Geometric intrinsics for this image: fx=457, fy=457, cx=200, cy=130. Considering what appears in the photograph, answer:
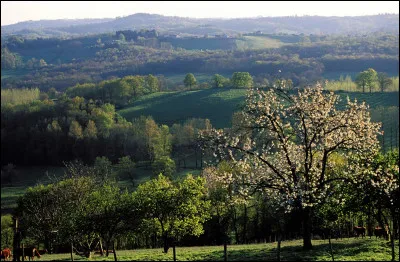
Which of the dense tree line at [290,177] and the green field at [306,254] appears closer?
the green field at [306,254]

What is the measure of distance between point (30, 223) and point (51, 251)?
4669 mm

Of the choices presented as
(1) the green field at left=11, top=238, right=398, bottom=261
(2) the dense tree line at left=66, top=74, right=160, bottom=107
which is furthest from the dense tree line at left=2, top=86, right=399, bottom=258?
(2) the dense tree line at left=66, top=74, right=160, bottom=107

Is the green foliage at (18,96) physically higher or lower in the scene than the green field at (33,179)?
higher

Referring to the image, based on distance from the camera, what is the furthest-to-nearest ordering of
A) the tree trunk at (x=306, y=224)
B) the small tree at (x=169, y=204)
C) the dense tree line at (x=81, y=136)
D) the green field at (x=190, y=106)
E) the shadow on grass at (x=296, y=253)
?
1. the green field at (x=190, y=106)
2. the dense tree line at (x=81, y=136)
3. the small tree at (x=169, y=204)
4. the tree trunk at (x=306, y=224)
5. the shadow on grass at (x=296, y=253)

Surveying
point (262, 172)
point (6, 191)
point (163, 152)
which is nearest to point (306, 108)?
point (262, 172)

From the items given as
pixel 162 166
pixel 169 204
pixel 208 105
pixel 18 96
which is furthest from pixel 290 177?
pixel 18 96

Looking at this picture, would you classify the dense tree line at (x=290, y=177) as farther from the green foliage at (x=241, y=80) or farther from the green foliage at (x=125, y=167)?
the green foliage at (x=241, y=80)

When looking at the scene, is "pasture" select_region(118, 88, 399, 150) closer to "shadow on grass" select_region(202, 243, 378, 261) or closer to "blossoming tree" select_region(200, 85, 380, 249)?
"shadow on grass" select_region(202, 243, 378, 261)

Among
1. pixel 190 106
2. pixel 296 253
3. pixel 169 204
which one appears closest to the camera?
pixel 296 253

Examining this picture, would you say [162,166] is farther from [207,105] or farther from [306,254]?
[306,254]

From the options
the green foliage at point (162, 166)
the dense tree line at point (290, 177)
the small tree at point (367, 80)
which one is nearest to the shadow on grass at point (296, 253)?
the dense tree line at point (290, 177)

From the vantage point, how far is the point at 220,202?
166 ft

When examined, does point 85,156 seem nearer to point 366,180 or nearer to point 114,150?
point 114,150

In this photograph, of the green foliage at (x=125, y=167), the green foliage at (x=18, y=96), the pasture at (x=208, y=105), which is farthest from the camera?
the green foliage at (x=18, y=96)
